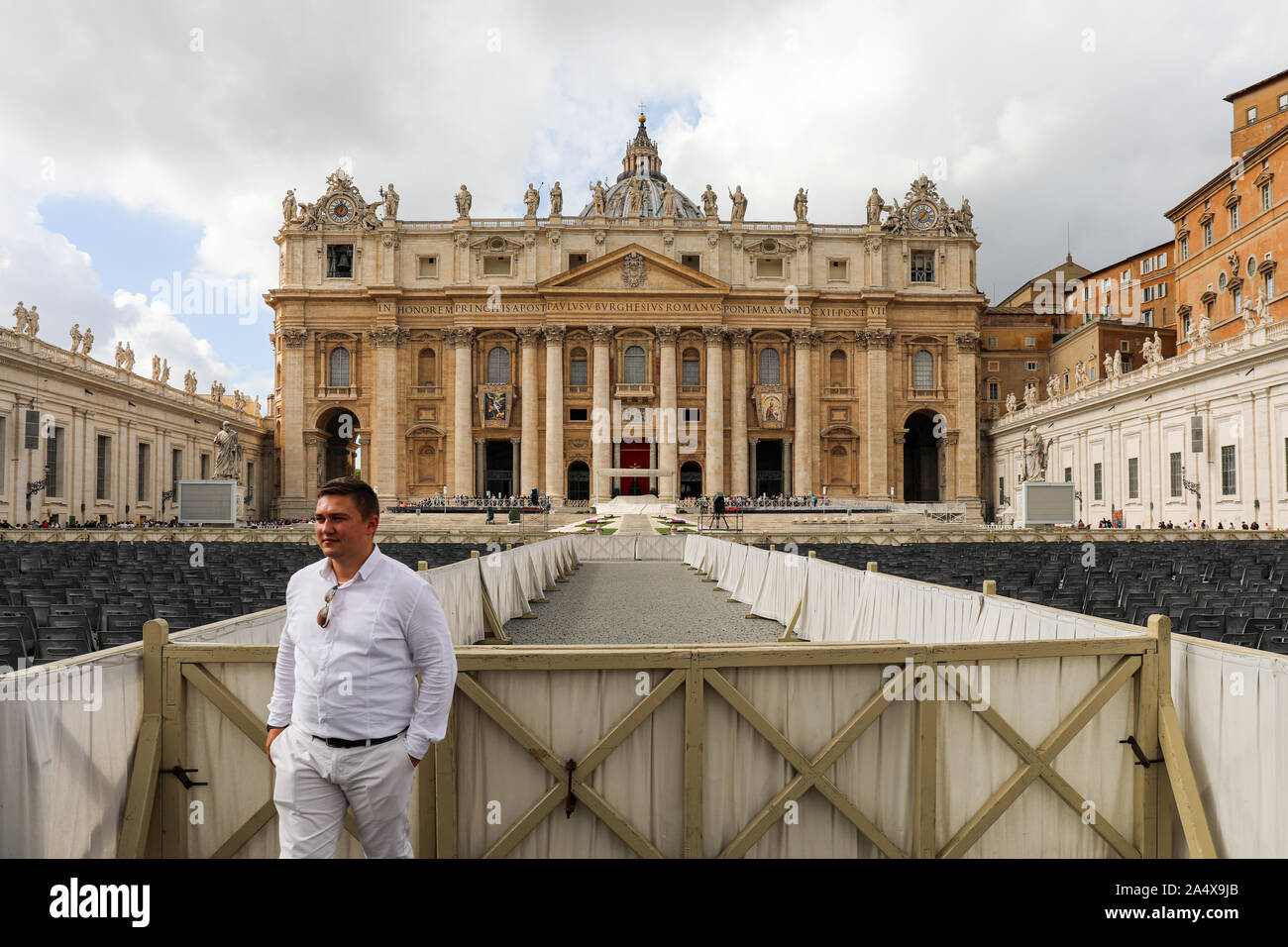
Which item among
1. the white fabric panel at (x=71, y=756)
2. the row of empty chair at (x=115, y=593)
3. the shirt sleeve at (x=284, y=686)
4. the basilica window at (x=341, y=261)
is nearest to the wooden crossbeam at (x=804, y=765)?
the shirt sleeve at (x=284, y=686)

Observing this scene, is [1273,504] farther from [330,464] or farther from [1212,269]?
[330,464]

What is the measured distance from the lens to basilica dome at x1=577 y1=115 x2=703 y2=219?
8962cm

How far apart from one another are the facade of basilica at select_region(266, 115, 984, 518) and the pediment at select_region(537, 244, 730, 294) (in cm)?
15

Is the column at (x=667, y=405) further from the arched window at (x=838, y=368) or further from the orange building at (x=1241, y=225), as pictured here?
the orange building at (x=1241, y=225)

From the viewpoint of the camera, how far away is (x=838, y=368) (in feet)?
220

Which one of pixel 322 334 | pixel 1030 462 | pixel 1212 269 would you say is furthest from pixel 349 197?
pixel 1212 269

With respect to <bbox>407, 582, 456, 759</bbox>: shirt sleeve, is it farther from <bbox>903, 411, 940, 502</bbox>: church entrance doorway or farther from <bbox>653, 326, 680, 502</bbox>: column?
<bbox>903, 411, 940, 502</bbox>: church entrance doorway

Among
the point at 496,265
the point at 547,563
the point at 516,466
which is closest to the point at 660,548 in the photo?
the point at 547,563

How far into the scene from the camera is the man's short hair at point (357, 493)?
3.47 meters

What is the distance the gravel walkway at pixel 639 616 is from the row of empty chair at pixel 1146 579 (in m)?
3.03

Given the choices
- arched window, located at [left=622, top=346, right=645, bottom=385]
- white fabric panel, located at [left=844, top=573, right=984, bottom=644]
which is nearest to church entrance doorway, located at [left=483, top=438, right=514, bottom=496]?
arched window, located at [left=622, top=346, right=645, bottom=385]

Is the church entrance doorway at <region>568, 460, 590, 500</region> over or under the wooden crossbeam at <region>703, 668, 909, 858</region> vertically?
over

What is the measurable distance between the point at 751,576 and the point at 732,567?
6.44 feet
